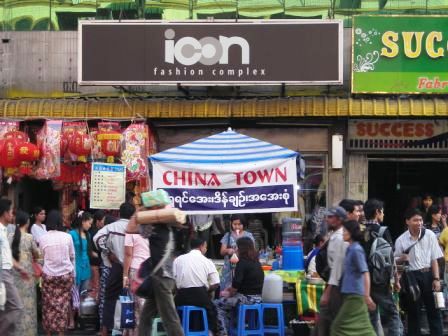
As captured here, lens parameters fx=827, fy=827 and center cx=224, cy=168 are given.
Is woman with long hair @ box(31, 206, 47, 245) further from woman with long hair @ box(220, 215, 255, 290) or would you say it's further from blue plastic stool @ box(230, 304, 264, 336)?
blue plastic stool @ box(230, 304, 264, 336)

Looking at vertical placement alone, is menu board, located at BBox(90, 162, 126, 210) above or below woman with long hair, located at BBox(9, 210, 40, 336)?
above

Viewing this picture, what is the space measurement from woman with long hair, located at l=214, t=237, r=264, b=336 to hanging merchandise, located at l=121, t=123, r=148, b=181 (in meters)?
3.35

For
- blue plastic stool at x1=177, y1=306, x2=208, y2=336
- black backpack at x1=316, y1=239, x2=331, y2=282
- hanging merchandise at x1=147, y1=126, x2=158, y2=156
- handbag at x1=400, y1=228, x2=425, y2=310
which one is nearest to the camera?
black backpack at x1=316, y1=239, x2=331, y2=282

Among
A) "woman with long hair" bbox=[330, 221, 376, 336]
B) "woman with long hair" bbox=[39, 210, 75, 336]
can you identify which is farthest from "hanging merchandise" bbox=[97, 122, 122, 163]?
"woman with long hair" bbox=[330, 221, 376, 336]

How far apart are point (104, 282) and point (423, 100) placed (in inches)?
247

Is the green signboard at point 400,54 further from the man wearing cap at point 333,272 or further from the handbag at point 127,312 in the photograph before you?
the handbag at point 127,312

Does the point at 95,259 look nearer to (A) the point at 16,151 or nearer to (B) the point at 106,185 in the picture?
(B) the point at 106,185

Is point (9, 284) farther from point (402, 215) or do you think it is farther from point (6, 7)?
point (402, 215)

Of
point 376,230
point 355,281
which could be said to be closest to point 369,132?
point 376,230

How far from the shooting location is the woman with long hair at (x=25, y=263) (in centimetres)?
1029

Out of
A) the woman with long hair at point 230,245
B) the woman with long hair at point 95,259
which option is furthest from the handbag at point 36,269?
the woman with long hair at point 230,245

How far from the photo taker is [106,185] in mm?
13312

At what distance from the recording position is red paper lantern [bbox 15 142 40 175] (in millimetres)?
13320

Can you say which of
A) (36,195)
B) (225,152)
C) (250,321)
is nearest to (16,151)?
(36,195)
